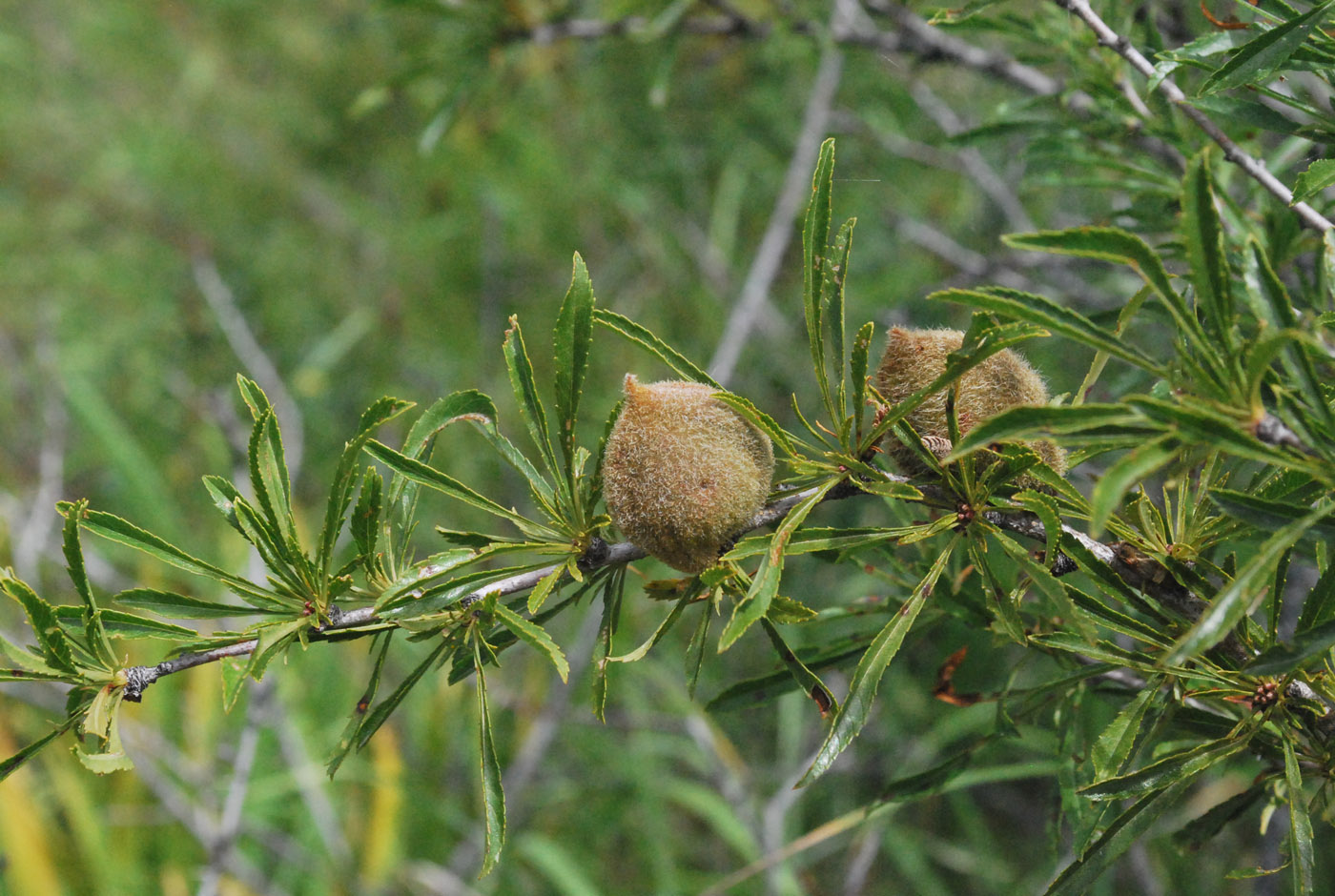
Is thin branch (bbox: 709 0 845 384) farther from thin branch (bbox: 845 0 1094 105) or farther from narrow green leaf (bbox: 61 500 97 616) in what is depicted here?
narrow green leaf (bbox: 61 500 97 616)

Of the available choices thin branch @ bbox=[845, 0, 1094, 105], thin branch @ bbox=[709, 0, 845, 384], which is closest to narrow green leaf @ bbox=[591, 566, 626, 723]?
thin branch @ bbox=[845, 0, 1094, 105]

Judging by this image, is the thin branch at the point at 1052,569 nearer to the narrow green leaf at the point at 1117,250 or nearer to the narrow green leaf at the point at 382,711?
the narrow green leaf at the point at 382,711

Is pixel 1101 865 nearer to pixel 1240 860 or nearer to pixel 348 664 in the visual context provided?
pixel 1240 860

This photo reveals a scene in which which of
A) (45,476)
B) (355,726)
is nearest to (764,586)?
(355,726)

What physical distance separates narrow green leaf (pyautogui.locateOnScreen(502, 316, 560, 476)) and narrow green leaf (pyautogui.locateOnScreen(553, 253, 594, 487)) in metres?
0.02

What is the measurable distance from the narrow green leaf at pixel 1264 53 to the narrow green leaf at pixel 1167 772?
16.9 inches

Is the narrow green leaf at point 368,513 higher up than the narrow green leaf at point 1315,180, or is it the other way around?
the narrow green leaf at point 1315,180

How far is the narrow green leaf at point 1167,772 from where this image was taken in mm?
545

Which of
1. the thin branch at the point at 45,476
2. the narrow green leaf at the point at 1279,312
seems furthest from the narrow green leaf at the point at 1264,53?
the thin branch at the point at 45,476

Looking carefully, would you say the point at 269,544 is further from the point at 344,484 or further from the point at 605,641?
the point at 605,641

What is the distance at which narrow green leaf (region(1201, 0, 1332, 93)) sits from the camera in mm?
565

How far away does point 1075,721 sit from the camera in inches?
28.2

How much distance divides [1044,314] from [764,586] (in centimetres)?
21

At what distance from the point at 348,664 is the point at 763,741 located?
131 centimetres
